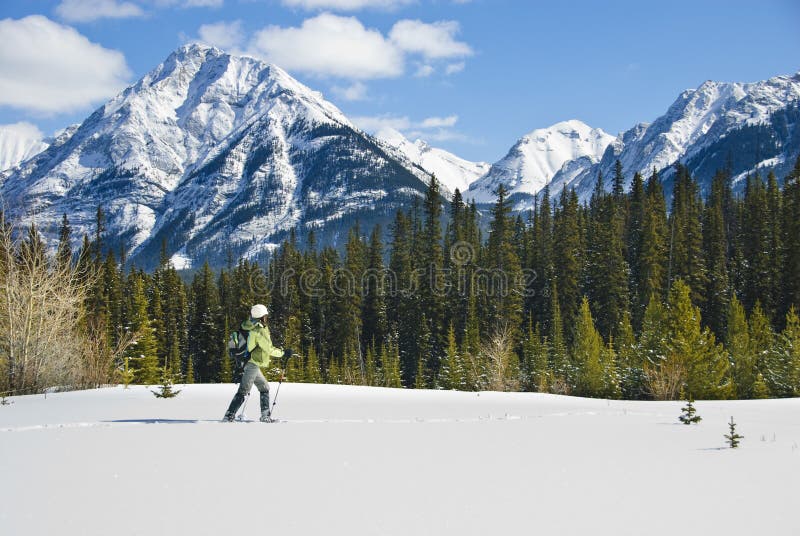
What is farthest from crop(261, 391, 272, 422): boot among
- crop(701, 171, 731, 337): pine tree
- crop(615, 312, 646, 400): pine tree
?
crop(701, 171, 731, 337): pine tree

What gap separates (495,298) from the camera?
196 feet

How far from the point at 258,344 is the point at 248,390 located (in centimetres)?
83

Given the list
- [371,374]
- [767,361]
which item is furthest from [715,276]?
[371,374]

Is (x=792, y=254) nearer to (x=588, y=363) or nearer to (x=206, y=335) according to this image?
(x=588, y=363)

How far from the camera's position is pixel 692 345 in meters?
27.2

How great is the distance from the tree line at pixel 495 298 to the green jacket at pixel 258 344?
1127 inches

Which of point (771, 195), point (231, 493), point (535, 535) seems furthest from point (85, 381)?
point (771, 195)

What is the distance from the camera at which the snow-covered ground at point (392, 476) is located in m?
4.90

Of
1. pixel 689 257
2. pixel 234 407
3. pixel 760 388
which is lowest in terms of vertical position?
pixel 760 388

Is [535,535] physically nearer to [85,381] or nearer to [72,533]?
[72,533]

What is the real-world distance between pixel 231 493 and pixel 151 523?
3.00 ft

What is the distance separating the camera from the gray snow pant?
1036 cm

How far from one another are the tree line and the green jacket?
28.6 m

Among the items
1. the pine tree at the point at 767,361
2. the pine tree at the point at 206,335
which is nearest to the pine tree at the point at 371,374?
the pine tree at the point at 206,335
